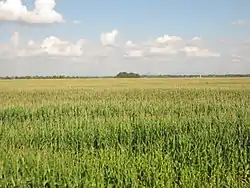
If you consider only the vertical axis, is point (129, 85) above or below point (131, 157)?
below

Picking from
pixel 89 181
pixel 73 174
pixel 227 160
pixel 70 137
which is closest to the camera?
pixel 89 181

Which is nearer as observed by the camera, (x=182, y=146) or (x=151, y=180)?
(x=151, y=180)

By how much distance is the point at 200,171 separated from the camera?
7.42 meters

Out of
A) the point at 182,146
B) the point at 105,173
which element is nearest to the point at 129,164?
the point at 105,173

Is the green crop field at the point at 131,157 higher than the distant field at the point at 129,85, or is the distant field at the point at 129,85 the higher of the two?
the green crop field at the point at 131,157

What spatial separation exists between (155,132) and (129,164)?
4.06m

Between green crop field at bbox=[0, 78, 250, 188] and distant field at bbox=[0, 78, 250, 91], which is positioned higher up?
green crop field at bbox=[0, 78, 250, 188]

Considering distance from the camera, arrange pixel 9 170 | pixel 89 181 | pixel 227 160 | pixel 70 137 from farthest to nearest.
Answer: pixel 70 137, pixel 227 160, pixel 9 170, pixel 89 181

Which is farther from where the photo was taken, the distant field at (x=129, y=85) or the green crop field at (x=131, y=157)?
the distant field at (x=129, y=85)

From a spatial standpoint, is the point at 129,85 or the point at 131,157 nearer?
the point at 131,157

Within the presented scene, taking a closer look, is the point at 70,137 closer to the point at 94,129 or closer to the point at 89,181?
the point at 94,129

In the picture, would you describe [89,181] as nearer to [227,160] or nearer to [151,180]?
[151,180]

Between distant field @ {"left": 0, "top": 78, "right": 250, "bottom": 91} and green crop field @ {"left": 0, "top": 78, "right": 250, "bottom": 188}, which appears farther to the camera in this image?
distant field @ {"left": 0, "top": 78, "right": 250, "bottom": 91}

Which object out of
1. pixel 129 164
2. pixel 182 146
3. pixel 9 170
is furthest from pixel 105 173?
pixel 182 146
